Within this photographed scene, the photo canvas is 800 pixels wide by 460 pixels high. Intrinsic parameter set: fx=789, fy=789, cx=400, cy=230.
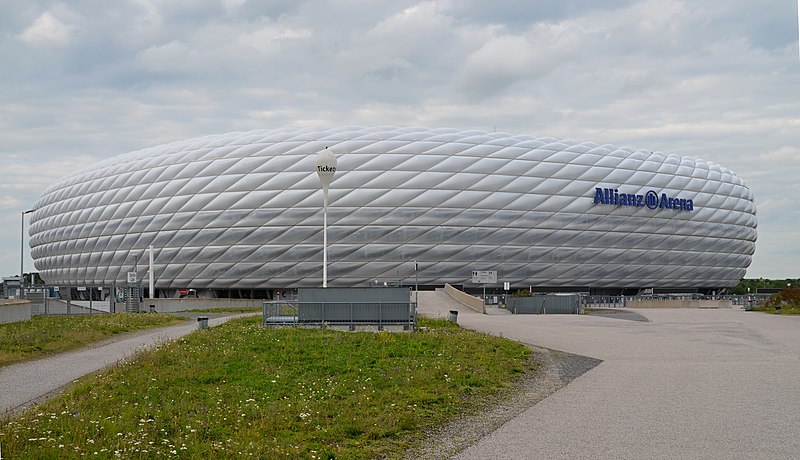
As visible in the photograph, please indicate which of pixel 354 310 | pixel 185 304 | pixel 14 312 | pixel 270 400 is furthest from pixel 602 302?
pixel 270 400

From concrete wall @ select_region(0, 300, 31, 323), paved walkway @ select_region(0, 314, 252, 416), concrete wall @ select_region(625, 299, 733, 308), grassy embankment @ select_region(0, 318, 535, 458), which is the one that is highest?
concrete wall @ select_region(0, 300, 31, 323)

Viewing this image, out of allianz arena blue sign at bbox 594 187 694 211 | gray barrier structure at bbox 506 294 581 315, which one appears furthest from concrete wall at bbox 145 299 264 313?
allianz arena blue sign at bbox 594 187 694 211

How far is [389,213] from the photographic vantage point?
6569 cm

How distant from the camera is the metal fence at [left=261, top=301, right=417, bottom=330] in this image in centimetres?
2516

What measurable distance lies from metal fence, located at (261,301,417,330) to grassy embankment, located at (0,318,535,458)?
5332 millimetres

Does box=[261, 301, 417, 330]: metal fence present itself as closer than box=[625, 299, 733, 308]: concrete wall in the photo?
Yes

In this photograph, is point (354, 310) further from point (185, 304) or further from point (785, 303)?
point (785, 303)

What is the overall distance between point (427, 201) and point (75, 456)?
58.5m

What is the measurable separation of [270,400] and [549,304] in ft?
117

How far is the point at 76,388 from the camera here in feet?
42.6

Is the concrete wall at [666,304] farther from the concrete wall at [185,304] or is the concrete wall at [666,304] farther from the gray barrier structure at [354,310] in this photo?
the gray barrier structure at [354,310]

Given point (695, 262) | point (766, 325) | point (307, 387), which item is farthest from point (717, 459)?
point (695, 262)

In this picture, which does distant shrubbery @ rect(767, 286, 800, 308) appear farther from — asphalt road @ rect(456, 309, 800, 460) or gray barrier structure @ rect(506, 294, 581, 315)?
asphalt road @ rect(456, 309, 800, 460)

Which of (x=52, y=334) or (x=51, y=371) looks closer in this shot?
(x=51, y=371)
